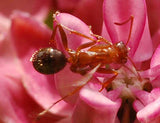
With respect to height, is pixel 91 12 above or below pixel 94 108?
above

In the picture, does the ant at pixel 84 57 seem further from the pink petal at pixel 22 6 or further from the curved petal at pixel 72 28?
the pink petal at pixel 22 6

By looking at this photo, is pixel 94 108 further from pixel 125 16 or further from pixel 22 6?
pixel 22 6

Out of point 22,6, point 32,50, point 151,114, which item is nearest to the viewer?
point 151,114

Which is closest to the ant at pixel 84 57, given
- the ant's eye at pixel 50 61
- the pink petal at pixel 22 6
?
the ant's eye at pixel 50 61

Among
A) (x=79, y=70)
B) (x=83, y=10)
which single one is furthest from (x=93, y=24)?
(x=79, y=70)

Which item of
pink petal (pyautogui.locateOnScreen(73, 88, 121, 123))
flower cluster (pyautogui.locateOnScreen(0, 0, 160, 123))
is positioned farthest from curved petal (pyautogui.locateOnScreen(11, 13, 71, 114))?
pink petal (pyautogui.locateOnScreen(73, 88, 121, 123))

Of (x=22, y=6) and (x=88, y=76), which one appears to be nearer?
(x=88, y=76)

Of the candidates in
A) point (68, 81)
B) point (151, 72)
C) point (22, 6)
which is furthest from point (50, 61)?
point (22, 6)

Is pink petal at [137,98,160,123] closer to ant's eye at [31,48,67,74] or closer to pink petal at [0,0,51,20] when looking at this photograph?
ant's eye at [31,48,67,74]
